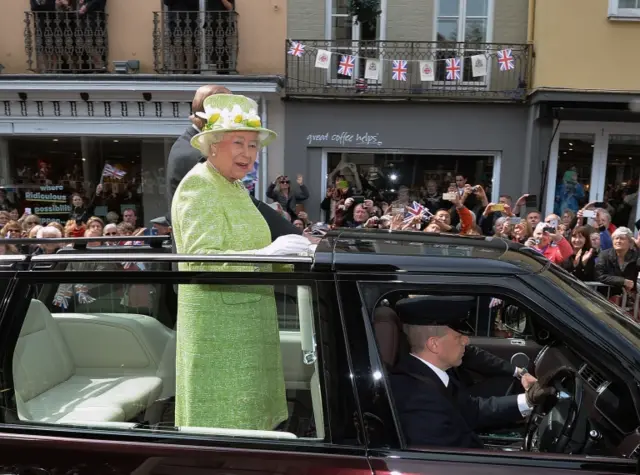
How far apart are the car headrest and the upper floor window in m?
9.45

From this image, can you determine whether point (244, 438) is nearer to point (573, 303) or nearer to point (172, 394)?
point (172, 394)

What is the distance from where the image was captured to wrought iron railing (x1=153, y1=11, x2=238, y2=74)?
33.0ft

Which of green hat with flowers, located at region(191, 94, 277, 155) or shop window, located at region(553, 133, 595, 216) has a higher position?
green hat with flowers, located at region(191, 94, 277, 155)

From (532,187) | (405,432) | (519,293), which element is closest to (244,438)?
(405,432)

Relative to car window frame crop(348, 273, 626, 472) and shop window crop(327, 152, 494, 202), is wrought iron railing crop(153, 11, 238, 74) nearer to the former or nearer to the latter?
shop window crop(327, 152, 494, 202)

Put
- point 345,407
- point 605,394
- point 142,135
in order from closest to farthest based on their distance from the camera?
point 345,407, point 605,394, point 142,135

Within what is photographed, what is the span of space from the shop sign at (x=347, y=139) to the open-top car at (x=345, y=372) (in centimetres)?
831

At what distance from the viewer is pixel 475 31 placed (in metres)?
10.1

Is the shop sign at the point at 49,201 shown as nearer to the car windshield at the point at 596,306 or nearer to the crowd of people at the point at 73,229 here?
the crowd of people at the point at 73,229

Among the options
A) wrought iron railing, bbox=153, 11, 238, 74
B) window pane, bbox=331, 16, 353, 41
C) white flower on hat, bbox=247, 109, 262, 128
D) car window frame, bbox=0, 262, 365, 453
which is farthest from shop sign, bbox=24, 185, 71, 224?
car window frame, bbox=0, 262, 365, 453

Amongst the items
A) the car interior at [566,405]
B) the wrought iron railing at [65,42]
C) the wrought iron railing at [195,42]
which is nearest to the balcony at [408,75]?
the wrought iron railing at [195,42]

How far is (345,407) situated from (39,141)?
1158 cm

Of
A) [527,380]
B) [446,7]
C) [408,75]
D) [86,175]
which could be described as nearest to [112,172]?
[86,175]

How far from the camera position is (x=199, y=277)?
1727 mm
